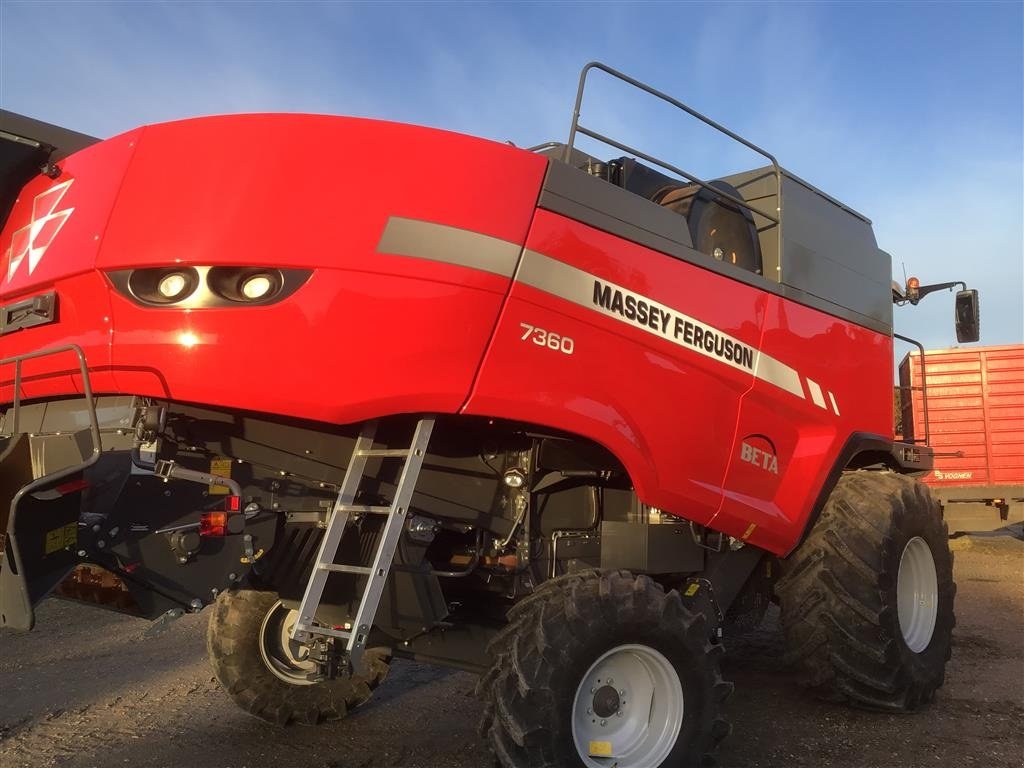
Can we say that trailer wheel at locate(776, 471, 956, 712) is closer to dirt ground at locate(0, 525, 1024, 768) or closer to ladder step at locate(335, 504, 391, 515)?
dirt ground at locate(0, 525, 1024, 768)

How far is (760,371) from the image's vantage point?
3.78 m

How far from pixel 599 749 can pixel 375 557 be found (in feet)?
3.76

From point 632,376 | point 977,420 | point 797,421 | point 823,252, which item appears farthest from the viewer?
point 977,420

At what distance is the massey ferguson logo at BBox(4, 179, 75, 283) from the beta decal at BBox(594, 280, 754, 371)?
202cm

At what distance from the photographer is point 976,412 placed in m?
11.7

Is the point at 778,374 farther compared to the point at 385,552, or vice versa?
the point at 778,374

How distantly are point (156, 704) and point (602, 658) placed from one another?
284 centimetres

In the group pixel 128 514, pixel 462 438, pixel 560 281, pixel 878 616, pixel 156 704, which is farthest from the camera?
pixel 156 704

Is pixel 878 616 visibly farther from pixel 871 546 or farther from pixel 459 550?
pixel 459 550

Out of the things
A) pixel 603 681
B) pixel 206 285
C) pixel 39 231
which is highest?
pixel 39 231

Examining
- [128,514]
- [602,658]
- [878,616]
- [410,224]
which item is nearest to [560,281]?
[410,224]

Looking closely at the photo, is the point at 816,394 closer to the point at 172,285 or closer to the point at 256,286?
the point at 256,286

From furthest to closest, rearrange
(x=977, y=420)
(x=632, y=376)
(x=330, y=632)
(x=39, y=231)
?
Answer: 1. (x=977, y=420)
2. (x=632, y=376)
3. (x=39, y=231)
4. (x=330, y=632)

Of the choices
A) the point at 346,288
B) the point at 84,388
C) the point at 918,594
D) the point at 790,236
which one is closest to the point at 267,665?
the point at 84,388
